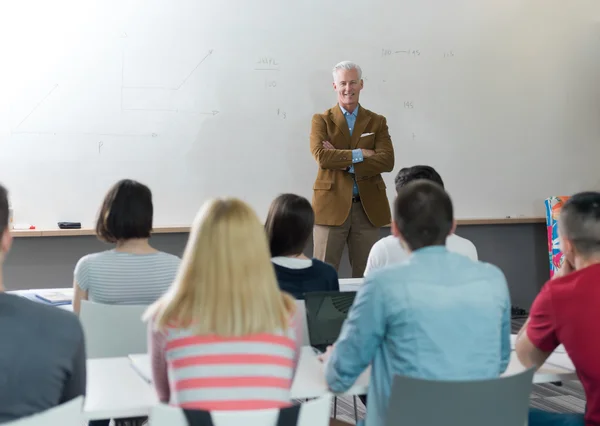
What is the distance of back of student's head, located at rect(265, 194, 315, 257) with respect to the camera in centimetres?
270

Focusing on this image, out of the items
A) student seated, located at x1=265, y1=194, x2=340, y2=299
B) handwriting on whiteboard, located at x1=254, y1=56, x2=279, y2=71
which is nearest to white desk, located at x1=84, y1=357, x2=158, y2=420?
student seated, located at x1=265, y1=194, x2=340, y2=299

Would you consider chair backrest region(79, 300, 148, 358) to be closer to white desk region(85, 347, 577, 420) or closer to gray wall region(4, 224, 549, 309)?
white desk region(85, 347, 577, 420)

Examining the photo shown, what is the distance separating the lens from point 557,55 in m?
6.10

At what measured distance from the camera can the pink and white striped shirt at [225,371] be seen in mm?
1644

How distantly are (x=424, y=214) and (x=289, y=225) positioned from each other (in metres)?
0.82

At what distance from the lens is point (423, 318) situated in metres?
1.85

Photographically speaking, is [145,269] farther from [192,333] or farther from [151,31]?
[151,31]

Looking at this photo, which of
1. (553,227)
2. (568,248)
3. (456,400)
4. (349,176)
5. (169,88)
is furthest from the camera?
(553,227)

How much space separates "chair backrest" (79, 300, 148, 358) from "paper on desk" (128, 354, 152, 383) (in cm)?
14

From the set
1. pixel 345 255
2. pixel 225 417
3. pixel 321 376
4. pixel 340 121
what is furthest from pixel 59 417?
pixel 345 255

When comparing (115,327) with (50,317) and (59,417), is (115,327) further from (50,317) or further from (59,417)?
(59,417)

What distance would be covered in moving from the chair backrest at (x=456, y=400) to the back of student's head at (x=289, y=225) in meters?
1.03

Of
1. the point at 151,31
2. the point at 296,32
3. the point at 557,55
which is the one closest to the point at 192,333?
the point at 151,31

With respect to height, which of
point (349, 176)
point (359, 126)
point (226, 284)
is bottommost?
point (226, 284)
